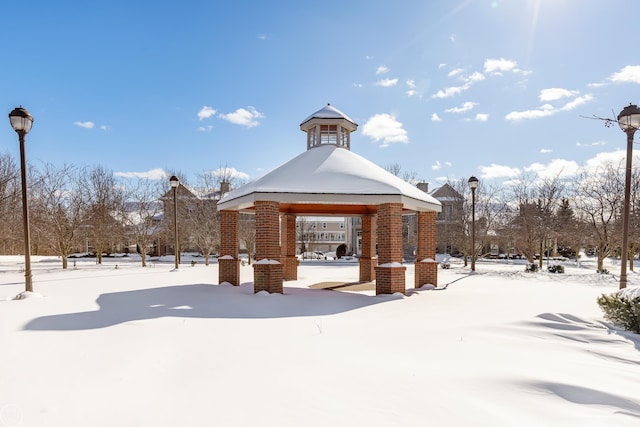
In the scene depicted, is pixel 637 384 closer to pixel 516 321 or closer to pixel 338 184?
pixel 516 321

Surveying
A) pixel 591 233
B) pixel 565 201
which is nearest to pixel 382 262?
pixel 591 233

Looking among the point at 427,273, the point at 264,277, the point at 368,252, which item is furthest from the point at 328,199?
the point at 368,252

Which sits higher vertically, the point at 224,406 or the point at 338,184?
the point at 338,184

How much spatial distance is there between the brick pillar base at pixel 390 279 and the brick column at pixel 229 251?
503cm

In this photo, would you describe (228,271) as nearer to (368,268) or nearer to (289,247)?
(289,247)

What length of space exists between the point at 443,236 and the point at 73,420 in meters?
36.9

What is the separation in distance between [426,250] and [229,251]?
282 inches

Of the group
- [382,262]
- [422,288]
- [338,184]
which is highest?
[338,184]

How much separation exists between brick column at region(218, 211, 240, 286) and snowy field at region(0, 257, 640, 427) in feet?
11.8

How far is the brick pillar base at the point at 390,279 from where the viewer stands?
10195mm

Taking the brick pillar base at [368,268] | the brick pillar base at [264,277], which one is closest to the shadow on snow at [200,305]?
the brick pillar base at [264,277]

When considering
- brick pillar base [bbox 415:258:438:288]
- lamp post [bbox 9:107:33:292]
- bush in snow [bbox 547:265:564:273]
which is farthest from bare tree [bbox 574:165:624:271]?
lamp post [bbox 9:107:33:292]

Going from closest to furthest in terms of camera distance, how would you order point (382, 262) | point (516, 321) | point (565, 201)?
1. point (516, 321)
2. point (382, 262)
3. point (565, 201)

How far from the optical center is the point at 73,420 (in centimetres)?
308
